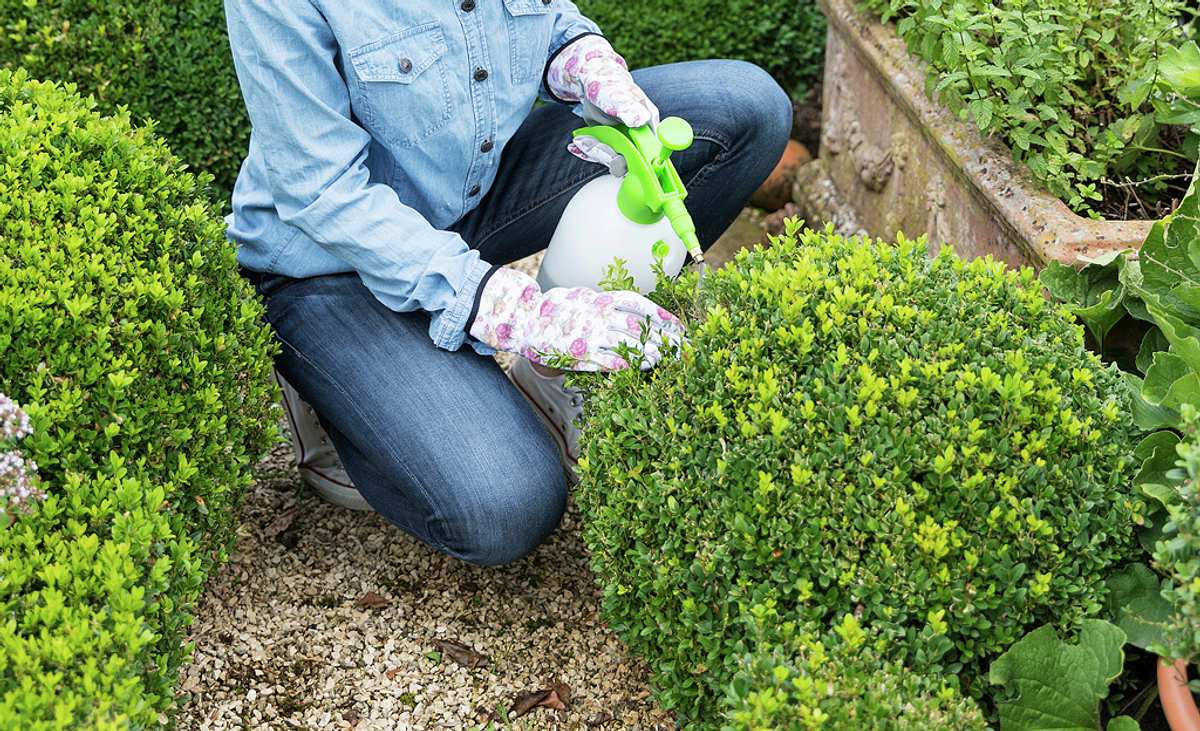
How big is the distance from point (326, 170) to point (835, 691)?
1220 mm

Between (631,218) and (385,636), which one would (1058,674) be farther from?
(385,636)

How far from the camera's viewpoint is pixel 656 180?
2121 mm

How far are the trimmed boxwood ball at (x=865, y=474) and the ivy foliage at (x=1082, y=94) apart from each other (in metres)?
0.73

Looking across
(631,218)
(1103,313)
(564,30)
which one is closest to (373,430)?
(631,218)

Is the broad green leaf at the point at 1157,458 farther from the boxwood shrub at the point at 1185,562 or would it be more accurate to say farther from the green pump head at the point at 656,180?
the green pump head at the point at 656,180

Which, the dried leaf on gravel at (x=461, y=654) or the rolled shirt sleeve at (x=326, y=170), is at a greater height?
the rolled shirt sleeve at (x=326, y=170)

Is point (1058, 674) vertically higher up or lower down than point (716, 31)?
higher up

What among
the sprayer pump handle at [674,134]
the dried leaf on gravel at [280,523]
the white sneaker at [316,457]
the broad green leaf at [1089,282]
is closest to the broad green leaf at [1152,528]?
the broad green leaf at [1089,282]

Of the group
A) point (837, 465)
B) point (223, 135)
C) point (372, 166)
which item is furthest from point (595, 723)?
point (223, 135)

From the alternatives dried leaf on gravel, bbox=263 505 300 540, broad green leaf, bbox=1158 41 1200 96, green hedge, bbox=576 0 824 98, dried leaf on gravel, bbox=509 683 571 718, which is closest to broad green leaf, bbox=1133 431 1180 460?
broad green leaf, bbox=1158 41 1200 96

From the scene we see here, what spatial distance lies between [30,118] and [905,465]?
5.42 ft

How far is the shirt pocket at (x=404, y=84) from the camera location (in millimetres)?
2105

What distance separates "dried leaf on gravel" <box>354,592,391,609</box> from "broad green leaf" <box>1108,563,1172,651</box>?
137 centimetres

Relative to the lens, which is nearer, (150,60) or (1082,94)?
(1082,94)
